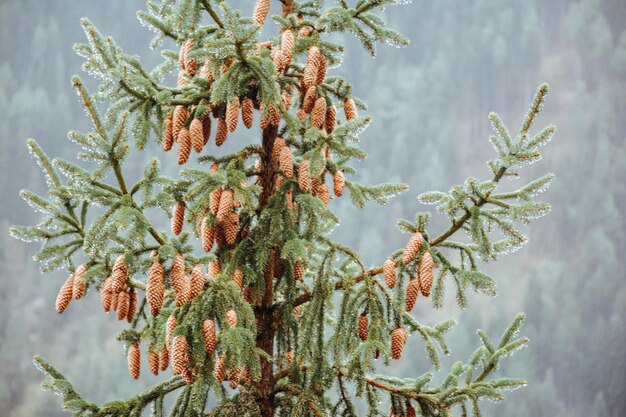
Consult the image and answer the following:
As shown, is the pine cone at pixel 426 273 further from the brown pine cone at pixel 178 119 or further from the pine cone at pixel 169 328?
the brown pine cone at pixel 178 119

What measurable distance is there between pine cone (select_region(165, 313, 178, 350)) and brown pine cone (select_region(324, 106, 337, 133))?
1020mm

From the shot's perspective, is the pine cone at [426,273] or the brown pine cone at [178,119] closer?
the pine cone at [426,273]

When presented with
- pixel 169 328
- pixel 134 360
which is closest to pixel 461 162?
pixel 134 360

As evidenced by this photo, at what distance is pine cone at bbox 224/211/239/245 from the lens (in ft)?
9.30

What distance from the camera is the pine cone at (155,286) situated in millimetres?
2568

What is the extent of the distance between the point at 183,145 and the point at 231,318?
2.39 ft

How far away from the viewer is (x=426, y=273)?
2.67 metres

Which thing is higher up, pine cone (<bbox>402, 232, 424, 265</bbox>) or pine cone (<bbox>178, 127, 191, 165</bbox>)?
pine cone (<bbox>178, 127, 191, 165</bbox>)

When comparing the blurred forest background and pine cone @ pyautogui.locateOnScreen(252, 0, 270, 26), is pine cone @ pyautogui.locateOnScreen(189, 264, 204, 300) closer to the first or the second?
pine cone @ pyautogui.locateOnScreen(252, 0, 270, 26)

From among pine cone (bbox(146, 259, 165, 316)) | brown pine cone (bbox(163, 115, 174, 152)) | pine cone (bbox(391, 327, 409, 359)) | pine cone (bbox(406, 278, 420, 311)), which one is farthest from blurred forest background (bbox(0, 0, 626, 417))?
pine cone (bbox(146, 259, 165, 316))

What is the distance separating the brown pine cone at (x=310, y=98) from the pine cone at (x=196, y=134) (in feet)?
1.45

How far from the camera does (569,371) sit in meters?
15.0

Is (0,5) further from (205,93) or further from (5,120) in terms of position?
(205,93)

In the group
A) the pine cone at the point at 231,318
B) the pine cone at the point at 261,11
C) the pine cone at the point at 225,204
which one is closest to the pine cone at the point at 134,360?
the pine cone at the point at 231,318
